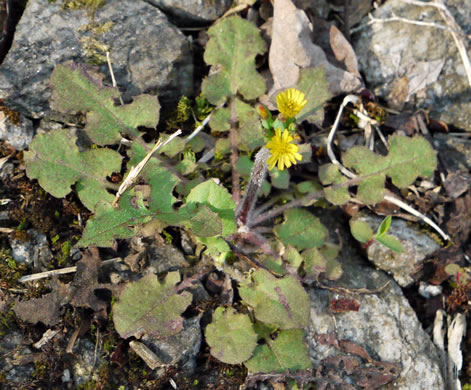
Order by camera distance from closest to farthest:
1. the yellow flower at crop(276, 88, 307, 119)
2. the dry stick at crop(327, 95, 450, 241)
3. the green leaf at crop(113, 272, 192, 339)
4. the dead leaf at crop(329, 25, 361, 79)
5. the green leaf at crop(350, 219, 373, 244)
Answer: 1. the yellow flower at crop(276, 88, 307, 119)
2. the green leaf at crop(113, 272, 192, 339)
3. the green leaf at crop(350, 219, 373, 244)
4. the dry stick at crop(327, 95, 450, 241)
5. the dead leaf at crop(329, 25, 361, 79)

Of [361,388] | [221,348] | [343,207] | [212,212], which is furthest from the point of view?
[343,207]

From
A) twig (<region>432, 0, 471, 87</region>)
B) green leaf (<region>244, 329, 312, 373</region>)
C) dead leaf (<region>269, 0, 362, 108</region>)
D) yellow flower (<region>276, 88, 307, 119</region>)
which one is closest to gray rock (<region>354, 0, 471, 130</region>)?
twig (<region>432, 0, 471, 87</region>)

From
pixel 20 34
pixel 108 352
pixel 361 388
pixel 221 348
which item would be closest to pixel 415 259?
pixel 361 388

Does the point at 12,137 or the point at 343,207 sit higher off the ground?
the point at 12,137

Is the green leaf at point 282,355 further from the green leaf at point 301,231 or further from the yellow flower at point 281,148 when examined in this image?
the yellow flower at point 281,148

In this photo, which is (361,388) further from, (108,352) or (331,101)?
(331,101)

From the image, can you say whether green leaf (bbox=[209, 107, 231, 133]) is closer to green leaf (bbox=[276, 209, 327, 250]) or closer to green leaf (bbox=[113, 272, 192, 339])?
green leaf (bbox=[276, 209, 327, 250])
